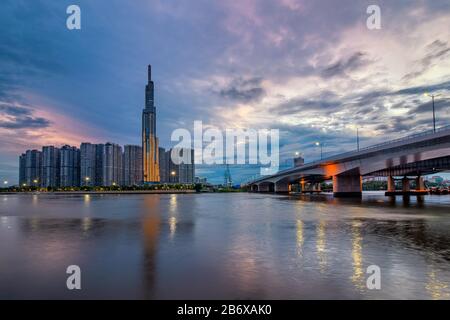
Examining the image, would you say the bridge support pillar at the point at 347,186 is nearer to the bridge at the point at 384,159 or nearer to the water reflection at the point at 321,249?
the bridge at the point at 384,159

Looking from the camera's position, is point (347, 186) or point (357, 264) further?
point (347, 186)

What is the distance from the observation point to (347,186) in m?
81.6

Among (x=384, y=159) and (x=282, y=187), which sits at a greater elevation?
(x=384, y=159)

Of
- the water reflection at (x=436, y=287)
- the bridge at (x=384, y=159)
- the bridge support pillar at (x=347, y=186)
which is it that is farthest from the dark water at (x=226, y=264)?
the bridge support pillar at (x=347, y=186)

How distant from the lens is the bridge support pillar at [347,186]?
8125cm

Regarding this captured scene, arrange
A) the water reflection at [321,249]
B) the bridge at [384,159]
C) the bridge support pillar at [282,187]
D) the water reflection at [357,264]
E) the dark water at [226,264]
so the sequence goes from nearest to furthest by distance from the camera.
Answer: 1. the dark water at [226,264]
2. the water reflection at [357,264]
3. the water reflection at [321,249]
4. the bridge at [384,159]
5. the bridge support pillar at [282,187]

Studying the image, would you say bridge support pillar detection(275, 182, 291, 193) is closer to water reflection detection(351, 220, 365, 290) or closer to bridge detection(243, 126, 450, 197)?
bridge detection(243, 126, 450, 197)

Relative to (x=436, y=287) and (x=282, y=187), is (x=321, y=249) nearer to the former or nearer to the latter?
(x=436, y=287)

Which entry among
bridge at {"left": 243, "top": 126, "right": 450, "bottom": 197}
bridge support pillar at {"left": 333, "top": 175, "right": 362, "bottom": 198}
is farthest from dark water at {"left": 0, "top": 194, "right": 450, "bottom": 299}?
bridge support pillar at {"left": 333, "top": 175, "right": 362, "bottom": 198}

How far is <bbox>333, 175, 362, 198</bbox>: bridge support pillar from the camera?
81.2 meters

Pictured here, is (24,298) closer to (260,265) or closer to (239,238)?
(260,265)

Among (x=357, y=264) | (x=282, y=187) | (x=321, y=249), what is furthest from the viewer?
(x=282, y=187)

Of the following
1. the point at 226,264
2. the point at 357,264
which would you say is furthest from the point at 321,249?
the point at 226,264
